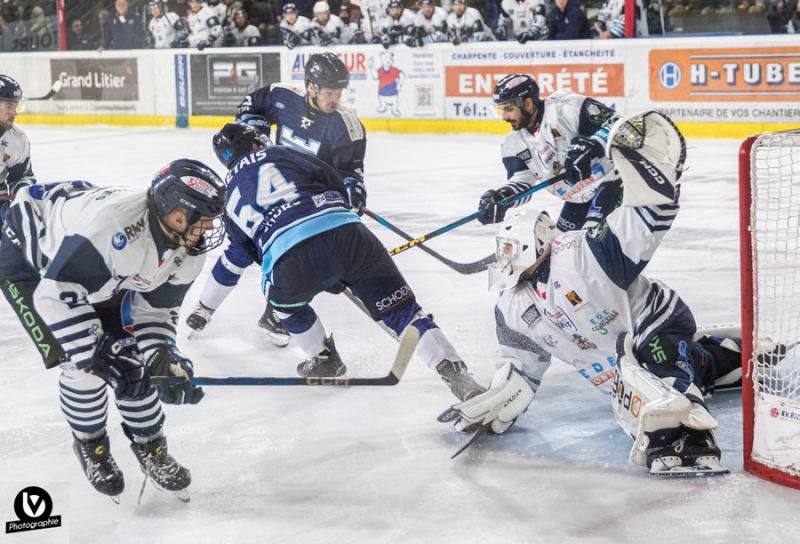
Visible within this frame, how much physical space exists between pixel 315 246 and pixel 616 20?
7.18 meters

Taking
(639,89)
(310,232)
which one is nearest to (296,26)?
(639,89)

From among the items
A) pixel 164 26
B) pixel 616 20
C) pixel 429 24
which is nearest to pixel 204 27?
pixel 164 26

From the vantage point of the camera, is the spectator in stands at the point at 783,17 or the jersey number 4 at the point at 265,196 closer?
the jersey number 4 at the point at 265,196

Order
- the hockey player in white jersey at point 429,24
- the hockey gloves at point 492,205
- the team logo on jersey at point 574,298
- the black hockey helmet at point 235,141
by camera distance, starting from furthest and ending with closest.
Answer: the hockey player in white jersey at point 429,24 < the hockey gloves at point 492,205 < the black hockey helmet at point 235,141 < the team logo on jersey at point 574,298

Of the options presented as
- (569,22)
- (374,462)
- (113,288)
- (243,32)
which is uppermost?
(243,32)

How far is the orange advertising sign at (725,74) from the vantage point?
8.70 m

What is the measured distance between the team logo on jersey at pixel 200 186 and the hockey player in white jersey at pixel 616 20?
7789mm

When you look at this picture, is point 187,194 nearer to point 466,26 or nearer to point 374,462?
point 374,462

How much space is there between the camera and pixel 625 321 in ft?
9.87

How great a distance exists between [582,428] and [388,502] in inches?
30.9

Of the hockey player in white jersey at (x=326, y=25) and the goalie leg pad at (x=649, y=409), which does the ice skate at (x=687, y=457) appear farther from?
the hockey player in white jersey at (x=326, y=25)

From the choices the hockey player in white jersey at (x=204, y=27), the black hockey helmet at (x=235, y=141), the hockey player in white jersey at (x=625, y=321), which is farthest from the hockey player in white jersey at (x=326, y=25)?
the hockey player in white jersey at (x=625, y=321)

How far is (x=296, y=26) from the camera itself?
38.7 ft

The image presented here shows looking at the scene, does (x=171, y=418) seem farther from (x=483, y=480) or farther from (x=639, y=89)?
(x=639, y=89)
